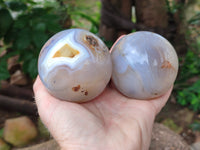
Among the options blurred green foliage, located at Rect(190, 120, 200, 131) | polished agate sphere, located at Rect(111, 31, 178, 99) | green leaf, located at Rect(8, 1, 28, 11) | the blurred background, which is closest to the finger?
polished agate sphere, located at Rect(111, 31, 178, 99)

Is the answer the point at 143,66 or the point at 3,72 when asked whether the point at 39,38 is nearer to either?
the point at 3,72

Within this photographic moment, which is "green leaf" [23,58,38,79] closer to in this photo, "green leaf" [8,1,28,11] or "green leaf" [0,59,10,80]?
"green leaf" [0,59,10,80]

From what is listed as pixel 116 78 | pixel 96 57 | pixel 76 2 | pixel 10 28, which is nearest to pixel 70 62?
pixel 96 57

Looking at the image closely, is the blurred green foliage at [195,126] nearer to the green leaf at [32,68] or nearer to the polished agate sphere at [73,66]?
the polished agate sphere at [73,66]

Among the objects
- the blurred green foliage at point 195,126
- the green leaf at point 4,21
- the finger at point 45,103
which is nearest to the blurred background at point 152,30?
the blurred green foliage at point 195,126

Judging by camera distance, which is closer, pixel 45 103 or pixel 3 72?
pixel 45 103

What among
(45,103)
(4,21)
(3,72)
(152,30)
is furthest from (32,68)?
(152,30)

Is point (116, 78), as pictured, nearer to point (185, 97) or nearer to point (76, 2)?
point (185, 97)
